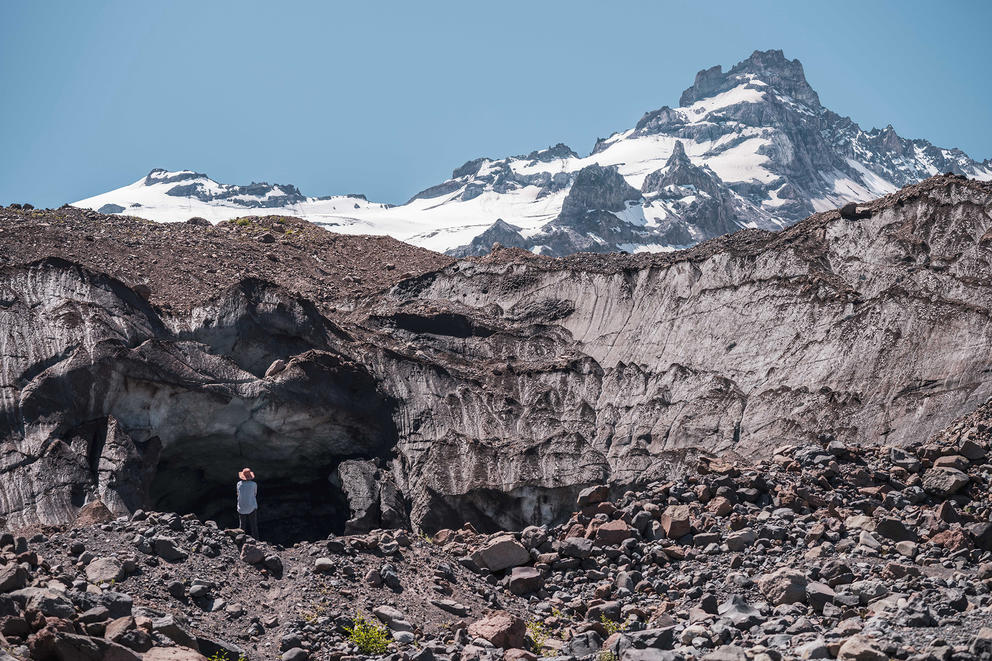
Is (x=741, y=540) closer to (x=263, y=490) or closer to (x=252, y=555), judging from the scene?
(x=252, y=555)

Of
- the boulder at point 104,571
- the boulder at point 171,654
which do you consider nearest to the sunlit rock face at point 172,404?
the boulder at point 104,571

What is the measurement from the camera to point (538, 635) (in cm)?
1566

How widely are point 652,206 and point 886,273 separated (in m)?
158

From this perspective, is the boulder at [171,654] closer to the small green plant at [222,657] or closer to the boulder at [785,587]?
the small green plant at [222,657]

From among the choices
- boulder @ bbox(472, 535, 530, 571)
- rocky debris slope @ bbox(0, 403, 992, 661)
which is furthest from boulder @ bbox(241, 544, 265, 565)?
boulder @ bbox(472, 535, 530, 571)

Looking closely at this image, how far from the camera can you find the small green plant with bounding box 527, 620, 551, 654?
587 inches

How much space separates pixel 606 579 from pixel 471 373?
13620 mm

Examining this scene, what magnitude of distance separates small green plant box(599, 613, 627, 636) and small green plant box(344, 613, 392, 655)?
326 cm

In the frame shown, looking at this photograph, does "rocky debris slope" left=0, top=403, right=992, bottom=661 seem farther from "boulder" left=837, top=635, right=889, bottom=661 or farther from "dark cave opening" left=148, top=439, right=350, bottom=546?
"dark cave opening" left=148, top=439, right=350, bottom=546

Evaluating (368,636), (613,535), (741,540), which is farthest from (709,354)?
(368,636)

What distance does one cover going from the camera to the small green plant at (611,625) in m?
15.5

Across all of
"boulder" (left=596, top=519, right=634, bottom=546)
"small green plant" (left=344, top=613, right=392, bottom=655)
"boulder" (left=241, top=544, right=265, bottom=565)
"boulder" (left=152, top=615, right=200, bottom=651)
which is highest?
"boulder" (left=241, top=544, right=265, bottom=565)

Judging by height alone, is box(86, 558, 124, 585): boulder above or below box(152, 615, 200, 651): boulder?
above

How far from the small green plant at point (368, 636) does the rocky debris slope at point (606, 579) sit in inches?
1.7
